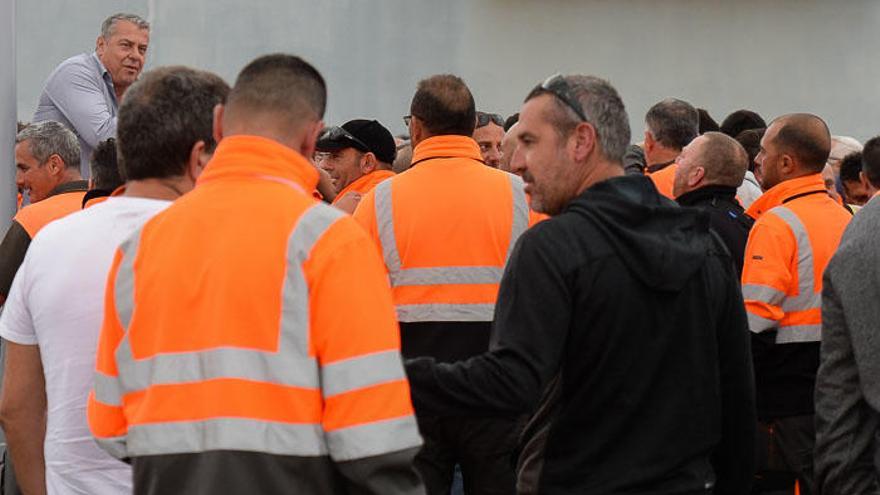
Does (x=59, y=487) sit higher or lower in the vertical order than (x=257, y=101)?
lower

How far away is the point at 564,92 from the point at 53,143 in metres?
3.68

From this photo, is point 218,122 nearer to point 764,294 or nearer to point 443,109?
point 443,109

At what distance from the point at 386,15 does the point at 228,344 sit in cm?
1049

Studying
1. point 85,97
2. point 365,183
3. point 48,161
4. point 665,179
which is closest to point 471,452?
point 365,183

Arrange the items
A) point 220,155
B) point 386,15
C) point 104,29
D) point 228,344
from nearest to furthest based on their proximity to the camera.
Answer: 1. point 228,344
2. point 220,155
3. point 104,29
4. point 386,15

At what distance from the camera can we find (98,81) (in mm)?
7445

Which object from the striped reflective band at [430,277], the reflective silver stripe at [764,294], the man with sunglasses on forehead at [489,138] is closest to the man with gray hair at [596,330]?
the striped reflective band at [430,277]

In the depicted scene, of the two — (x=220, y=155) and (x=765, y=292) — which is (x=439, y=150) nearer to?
(x=765, y=292)

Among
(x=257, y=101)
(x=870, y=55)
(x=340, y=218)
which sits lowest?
(x=870, y=55)

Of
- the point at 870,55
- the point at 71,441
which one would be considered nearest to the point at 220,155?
the point at 71,441

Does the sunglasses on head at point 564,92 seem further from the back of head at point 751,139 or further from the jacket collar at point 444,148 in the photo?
the back of head at point 751,139

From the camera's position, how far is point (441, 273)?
6062 mm

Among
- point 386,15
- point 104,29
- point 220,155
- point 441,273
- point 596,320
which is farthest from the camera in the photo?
point 386,15

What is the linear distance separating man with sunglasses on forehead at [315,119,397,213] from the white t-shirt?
10.8ft
